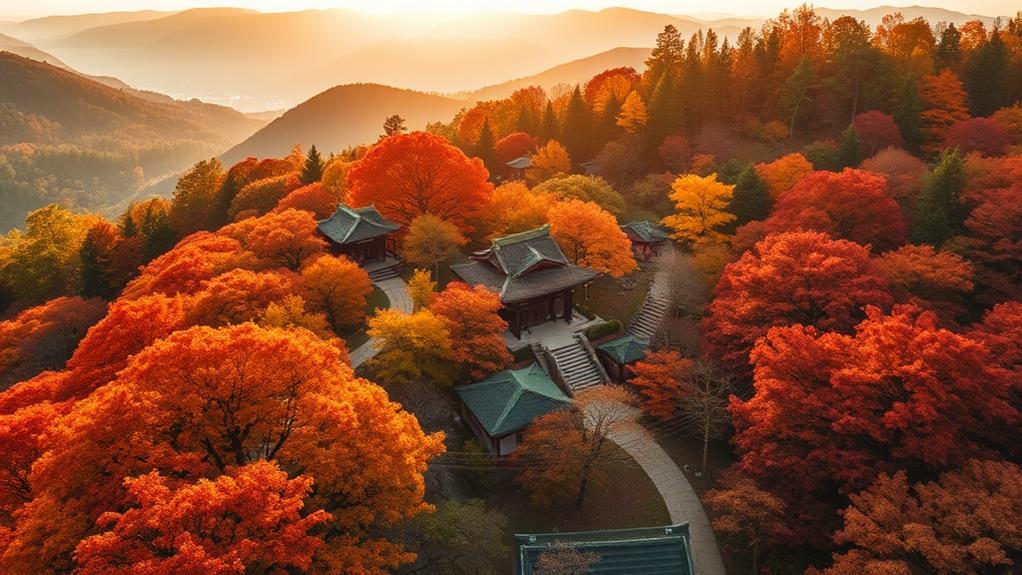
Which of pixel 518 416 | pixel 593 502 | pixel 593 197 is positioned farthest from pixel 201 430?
pixel 593 197

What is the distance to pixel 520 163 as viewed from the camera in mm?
63281

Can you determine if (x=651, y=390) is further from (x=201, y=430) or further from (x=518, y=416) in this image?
(x=201, y=430)

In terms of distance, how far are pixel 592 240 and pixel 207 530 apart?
28860mm

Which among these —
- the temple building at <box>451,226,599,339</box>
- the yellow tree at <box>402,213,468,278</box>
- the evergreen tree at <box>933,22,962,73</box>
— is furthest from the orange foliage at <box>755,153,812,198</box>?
the evergreen tree at <box>933,22,962,73</box>

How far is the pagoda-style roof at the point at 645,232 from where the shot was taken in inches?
1840

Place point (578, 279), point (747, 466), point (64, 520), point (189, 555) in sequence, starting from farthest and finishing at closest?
point (578, 279) → point (747, 466) → point (64, 520) → point (189, 555)

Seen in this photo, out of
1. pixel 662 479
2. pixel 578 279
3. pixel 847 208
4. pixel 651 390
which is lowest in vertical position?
pixel 662 479

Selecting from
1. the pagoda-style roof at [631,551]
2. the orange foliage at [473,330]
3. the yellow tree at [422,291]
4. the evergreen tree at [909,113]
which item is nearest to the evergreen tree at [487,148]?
the yellow tree at [422,291]

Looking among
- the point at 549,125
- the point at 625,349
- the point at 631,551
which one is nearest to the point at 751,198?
the point at 625,349

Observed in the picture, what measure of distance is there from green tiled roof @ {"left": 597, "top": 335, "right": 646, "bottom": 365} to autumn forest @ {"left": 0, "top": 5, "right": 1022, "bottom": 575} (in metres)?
0.13

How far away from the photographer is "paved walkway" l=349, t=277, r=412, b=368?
33.1m

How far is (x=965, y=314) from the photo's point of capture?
3262 centimetres

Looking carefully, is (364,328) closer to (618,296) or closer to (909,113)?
(618,296)

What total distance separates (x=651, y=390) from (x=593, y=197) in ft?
75.2
